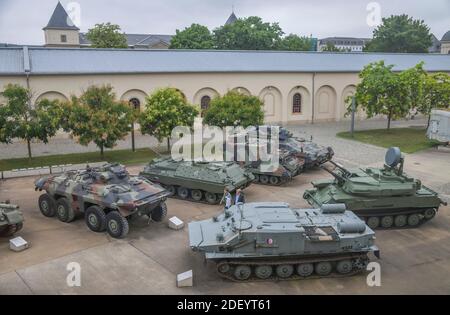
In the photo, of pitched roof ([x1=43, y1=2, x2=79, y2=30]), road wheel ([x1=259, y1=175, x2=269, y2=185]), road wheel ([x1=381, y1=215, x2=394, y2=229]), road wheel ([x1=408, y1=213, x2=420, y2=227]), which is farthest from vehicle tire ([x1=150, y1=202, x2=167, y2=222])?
pitched roof ([x1=43, y1=2, x2=79, y2=30])

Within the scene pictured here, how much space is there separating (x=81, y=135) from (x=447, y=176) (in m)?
18.5

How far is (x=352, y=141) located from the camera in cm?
3172

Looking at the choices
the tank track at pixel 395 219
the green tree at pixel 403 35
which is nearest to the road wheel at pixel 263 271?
the tank track at pixel 395 219

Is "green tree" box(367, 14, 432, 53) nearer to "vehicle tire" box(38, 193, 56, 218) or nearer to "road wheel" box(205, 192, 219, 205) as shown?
A: "road wheel" box(205, 192, 219, 205)

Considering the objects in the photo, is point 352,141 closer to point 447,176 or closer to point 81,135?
point 447,176

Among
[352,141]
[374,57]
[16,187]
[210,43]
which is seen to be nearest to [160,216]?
[16,187]

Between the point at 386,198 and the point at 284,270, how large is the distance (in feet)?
18.3

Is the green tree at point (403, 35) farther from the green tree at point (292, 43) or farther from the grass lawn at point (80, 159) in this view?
the grass lawn at point (80, 159)

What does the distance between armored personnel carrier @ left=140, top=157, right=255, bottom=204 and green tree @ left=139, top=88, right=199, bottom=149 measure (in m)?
6.61

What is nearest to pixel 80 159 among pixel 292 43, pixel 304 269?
pixel 304 269

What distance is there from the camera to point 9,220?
1415 centimetres

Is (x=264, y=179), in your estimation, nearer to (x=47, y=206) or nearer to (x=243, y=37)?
(x=47, y=206)

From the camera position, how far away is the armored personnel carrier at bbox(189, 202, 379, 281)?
11.7m

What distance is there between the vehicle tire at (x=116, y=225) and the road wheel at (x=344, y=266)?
664 centimetres
